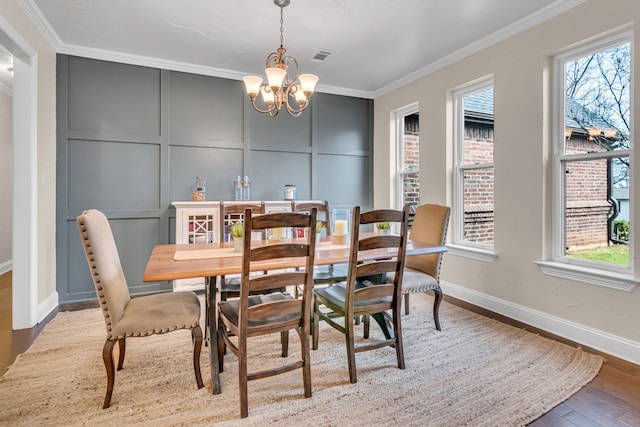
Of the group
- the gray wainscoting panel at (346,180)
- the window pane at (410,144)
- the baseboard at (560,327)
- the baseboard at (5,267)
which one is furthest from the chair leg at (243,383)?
the baseboard at (5,267)

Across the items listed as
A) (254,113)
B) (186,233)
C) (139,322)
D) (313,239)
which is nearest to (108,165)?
(186,233)

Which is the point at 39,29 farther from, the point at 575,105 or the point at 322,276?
the point at 575,105

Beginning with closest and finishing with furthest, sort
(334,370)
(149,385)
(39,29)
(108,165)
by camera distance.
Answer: (149,385) → (334,370) → (39,29) → (108,165)

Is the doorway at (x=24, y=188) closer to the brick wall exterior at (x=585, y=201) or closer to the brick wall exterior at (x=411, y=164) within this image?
the brick wall exterior at (x=411, y=164)

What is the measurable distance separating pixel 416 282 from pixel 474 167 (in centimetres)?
164

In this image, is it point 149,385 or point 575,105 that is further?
point 575,105

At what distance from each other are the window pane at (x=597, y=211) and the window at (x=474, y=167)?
2.45 feet

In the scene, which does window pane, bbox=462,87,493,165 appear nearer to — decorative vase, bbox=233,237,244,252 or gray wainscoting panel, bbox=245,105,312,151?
gray wainscoting panel, bbox=245,105,312,151

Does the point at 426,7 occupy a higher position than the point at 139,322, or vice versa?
the point at 426,7

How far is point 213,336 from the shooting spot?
80.6 inches

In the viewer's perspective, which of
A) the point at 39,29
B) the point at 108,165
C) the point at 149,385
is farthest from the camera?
the point at 108,165

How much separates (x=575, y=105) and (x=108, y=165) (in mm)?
4503

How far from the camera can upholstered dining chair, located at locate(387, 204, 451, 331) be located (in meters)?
2.71

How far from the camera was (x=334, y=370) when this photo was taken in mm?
2191
